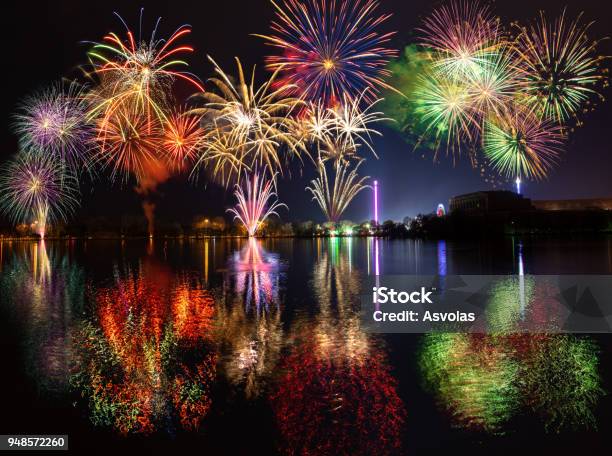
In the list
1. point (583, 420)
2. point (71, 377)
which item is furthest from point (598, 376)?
point (71, 377)

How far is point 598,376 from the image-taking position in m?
8.20

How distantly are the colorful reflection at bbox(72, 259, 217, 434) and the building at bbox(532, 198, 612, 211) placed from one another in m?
91.3

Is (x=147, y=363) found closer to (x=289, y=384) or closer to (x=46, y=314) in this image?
(x=289, y=384)

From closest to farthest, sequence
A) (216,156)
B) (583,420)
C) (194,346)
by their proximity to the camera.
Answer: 1. (583,420)
2. (194,346)
3. (216,156)

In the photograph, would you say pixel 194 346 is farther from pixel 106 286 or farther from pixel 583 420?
pixel 106 286

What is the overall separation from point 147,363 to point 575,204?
99.1 metres

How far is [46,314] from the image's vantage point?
1409 cm

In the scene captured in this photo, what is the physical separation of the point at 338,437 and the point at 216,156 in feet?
121

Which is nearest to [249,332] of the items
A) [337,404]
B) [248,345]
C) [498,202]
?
[248,345]

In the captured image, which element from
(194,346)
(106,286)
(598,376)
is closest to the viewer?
(598,376)

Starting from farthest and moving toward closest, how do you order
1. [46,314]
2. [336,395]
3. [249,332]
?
[46,314] → [249,332] → [336,395]

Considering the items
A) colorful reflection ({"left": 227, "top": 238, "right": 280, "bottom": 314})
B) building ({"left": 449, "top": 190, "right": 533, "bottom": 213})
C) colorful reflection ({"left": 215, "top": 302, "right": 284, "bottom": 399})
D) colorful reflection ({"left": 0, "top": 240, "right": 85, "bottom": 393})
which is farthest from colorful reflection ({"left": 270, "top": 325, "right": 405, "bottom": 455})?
building ({"left": 449, "top": 190, "right": 533, "bottom": 213})

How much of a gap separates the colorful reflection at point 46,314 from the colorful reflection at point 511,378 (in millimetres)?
5617

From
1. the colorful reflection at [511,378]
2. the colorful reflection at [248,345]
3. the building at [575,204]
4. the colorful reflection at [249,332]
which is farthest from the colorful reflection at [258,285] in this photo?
the building at [575,204]
